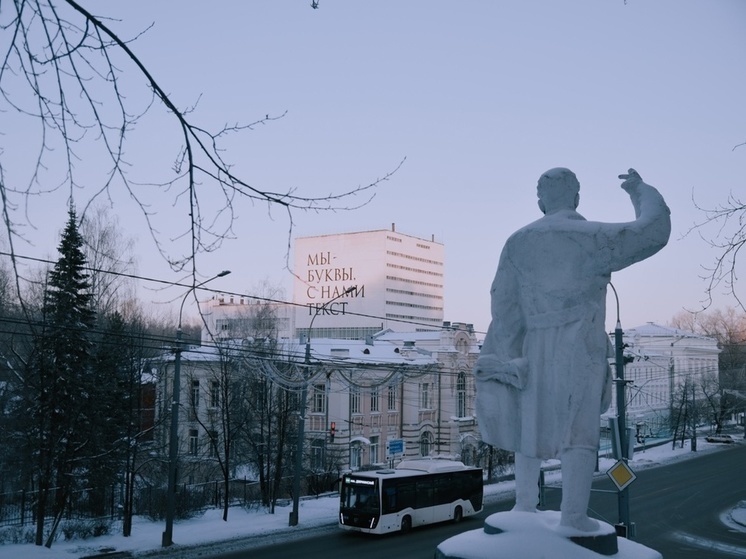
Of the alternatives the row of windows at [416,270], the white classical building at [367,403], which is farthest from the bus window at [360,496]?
the row of windows at [416,270]

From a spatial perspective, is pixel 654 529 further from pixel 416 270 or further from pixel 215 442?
pixel 416 270

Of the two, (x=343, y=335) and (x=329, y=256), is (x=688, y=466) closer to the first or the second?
(x=343, y=335)

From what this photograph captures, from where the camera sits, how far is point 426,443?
4234 centimetres

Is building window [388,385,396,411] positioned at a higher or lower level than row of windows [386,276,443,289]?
lower

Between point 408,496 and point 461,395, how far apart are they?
21600 mm

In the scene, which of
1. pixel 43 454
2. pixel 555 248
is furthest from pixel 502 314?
pixel 43 454

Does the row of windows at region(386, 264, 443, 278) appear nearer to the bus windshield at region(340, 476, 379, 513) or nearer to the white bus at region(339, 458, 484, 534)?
the white bus at region(339, 458, 484, 534)

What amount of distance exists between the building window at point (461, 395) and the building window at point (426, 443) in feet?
8.23

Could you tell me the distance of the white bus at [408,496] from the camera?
73.7 feet

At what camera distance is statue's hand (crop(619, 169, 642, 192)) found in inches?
216

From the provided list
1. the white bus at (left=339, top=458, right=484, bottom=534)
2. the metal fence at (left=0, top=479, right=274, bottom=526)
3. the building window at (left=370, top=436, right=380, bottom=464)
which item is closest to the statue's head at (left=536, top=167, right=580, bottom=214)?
the white bus at (left=339, top=458, right=484, bottom=534)

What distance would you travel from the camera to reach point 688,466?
1641 inches

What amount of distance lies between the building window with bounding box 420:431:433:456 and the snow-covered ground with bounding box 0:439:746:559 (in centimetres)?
1122

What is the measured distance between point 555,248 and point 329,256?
11055cm
